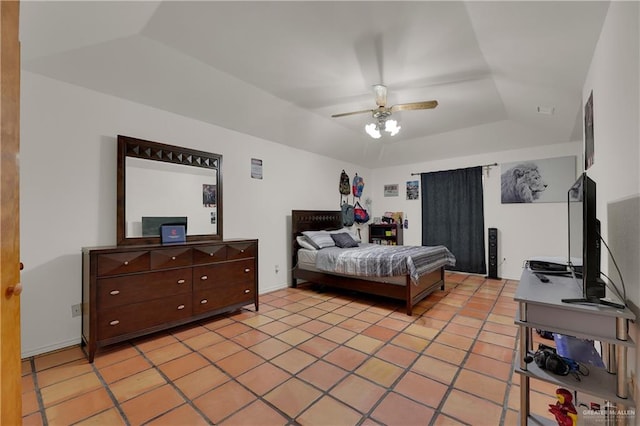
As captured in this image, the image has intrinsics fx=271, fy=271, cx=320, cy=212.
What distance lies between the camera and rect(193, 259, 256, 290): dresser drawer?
9.70 feet

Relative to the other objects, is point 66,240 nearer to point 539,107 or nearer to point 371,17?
point 371,17

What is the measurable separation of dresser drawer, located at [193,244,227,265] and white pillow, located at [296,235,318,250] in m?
1.55

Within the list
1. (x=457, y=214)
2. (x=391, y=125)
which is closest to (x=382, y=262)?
(x=391, y=125)

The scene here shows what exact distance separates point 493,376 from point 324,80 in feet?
10.3

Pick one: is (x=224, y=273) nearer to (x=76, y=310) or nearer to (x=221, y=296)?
(x=221, y=296)

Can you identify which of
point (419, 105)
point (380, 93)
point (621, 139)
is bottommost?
point (621, 139)

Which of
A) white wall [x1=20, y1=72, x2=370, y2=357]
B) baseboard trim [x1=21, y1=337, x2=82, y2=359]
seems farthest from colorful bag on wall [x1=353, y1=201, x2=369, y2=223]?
baseboard trim [x1=21, y1=337, x2=82, y2=359]

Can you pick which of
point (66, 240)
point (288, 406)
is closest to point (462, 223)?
point (288, 406)

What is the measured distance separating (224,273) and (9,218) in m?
2.29

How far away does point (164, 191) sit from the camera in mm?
3154

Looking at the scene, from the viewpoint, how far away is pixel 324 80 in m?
3.03

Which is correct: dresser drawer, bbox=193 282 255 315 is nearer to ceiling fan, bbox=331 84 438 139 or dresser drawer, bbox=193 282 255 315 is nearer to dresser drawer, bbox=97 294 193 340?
dresser drawer, bbox=97 294 193 340

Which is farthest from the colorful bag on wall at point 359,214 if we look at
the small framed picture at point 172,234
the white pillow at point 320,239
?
the small framed picture at point 172,234

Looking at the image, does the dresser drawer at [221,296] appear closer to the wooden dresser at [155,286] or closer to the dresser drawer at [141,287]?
the wooden dresser at [155,286]
